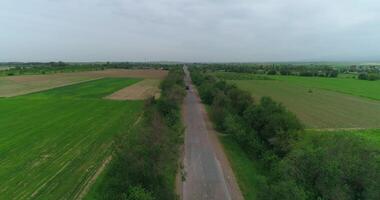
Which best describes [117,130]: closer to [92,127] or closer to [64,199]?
[92,127]

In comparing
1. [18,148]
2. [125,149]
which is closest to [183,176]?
[125,149]

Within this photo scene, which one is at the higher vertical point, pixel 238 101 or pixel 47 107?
pixel 238 101

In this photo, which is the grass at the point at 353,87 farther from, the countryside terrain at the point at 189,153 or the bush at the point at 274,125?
the bush at the point at 274,125

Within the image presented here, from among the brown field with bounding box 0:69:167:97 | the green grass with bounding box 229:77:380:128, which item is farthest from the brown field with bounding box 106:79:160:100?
the green grass with bounding box 229:77:380:128

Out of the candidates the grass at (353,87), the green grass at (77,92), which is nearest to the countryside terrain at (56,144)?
the green grass at (77,92)

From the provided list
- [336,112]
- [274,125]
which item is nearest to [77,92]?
[274,125]

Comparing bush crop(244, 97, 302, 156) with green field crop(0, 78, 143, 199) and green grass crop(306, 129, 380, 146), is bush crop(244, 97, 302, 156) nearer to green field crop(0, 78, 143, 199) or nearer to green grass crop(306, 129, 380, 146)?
green grass crop(306, 129, 380, 146)
